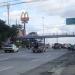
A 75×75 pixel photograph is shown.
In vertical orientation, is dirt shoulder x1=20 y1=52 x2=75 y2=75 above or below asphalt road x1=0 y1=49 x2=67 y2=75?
above

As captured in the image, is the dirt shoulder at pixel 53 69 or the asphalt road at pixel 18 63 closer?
the dirt shoulder at pixel 53 69

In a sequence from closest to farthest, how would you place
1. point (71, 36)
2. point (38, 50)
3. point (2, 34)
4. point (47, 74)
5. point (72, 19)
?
point (47, 74) → point (72, 19) → point (38, 50) → point (2, 34) → point (71, 36)

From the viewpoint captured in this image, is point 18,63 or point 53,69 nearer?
point 53,69

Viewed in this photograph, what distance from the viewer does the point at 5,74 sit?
68.9 ft

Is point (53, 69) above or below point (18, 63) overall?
above

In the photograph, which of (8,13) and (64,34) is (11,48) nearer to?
(8,13)

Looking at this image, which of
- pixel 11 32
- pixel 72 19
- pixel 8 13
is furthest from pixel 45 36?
pixel 72 19

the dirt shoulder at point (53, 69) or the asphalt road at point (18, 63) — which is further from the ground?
the dirt shoulder at point (53, 69)

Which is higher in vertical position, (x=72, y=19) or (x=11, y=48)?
(x=72, y=19)

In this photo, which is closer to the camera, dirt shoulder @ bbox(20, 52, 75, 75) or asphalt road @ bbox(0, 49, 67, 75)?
dirt shoulder @ bbox(20, 52, 75, 75)

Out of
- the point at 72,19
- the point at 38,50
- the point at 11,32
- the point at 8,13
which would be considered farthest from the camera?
the point at 8,13

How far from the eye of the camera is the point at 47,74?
1969 cm

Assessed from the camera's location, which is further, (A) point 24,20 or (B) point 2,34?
(A) point 24,20

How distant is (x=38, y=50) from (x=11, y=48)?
5270mm
